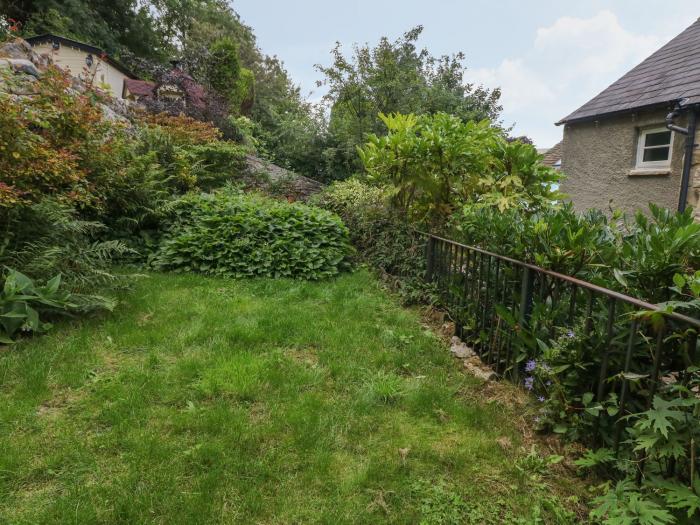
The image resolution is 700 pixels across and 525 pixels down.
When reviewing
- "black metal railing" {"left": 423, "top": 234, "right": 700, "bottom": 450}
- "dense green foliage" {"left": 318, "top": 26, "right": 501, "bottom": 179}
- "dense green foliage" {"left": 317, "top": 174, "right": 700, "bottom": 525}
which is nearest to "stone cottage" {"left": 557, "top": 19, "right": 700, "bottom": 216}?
"dense green foliage" {"left": 318, "top": 26, "right": 501, "bottom": 179}

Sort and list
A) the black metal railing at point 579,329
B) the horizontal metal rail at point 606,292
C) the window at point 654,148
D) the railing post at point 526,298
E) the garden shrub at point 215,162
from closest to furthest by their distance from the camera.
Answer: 1. the horizontal metal rail at point 606,292
2. the black metal railing at point 579,329
3. the railing post at point 526,298
4. the window at point 654,148
5. the garden shrub at point 215,162

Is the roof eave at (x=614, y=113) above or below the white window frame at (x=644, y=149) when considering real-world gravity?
above

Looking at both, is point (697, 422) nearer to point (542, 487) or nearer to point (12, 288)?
point (542, 487)

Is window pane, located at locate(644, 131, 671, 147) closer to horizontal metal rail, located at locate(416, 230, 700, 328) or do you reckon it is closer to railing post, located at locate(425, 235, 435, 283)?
railing post, located at locate(425, 235, 435, 283)

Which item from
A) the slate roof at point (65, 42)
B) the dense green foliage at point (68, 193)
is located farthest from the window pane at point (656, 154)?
the slate roof at point (65, 42)

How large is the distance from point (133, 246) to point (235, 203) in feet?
4.68

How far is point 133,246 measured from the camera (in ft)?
16.9

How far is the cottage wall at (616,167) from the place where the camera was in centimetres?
712

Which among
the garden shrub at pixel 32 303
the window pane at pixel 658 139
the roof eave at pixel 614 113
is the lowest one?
the garden shrub at pixel 32 303

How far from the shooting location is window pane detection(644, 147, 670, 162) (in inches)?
290

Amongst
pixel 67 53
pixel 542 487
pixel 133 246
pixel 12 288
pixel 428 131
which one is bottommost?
pixel 542 487

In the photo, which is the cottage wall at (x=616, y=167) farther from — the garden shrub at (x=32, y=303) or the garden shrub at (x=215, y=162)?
the garden shrub at (x=32, y=303)

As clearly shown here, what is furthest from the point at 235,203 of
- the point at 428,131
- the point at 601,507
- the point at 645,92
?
the point at 645,92

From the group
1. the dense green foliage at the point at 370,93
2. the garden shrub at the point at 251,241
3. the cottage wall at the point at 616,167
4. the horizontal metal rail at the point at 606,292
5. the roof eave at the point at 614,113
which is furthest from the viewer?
the dense green foliage at the point at 370,93
